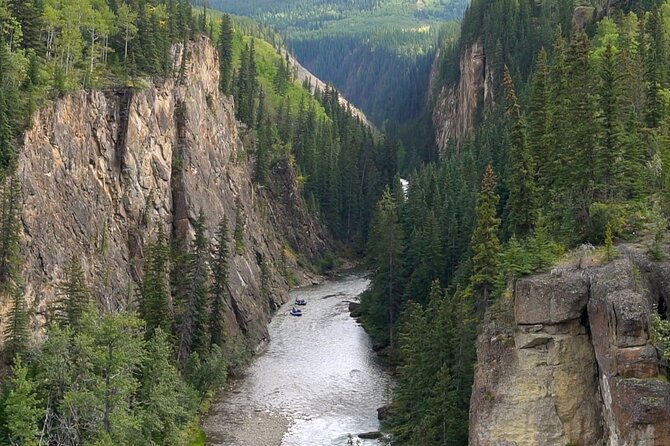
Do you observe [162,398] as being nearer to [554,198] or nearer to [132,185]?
[554,198]

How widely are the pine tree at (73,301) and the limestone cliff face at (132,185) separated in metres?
2.80

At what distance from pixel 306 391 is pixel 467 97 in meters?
104

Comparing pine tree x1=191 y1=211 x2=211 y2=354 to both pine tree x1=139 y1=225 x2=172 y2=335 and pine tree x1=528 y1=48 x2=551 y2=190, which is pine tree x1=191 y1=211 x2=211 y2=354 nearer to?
pine tree x1=139 y1=225 x2=172 y2=335

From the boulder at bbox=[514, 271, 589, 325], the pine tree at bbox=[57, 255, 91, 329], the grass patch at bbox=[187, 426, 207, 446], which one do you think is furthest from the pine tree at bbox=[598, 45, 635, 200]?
the pine tree at bbox=[57, 255, 91, 329]

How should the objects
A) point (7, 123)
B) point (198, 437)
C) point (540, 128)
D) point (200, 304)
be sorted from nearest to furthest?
point (540, 128)
point (198, 437)
point (7, 123)
point (200, 304)

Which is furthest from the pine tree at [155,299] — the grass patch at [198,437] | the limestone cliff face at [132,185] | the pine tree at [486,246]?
the pine tree at [486,246]

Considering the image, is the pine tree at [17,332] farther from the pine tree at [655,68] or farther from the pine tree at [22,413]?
the pine tree at [655,68]

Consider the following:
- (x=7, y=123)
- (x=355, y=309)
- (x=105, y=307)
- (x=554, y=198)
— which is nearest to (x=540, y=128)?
(x=554, y=198)

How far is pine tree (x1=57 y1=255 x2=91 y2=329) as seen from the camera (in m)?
60.6

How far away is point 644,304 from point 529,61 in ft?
393

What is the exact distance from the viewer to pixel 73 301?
60938 millimetres

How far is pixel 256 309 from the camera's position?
9662cm

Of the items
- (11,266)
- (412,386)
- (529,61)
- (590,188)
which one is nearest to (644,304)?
(590,188)

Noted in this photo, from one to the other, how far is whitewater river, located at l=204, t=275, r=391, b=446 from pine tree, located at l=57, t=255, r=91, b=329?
43.8 feet
